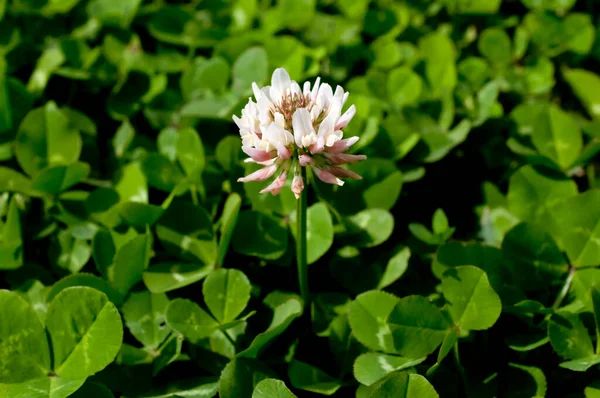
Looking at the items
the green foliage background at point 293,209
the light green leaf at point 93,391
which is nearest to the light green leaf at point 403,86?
the green foliage background at point 293,209

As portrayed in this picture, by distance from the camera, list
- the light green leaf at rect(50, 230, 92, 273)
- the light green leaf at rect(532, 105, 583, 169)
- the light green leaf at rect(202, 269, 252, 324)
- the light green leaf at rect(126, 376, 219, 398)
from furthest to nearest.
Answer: the light green leaf at rect(532, 105, 583, 169) → the light green leaf at rect(50, 230, 92, 273) → the light green leaf at rect(202, 269, 252, 324) → the light green leaf at rect(126, 376, 219, 398)

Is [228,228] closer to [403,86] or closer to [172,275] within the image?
[172,275]

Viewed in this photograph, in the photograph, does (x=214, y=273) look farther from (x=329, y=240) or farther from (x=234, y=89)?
(x=234, y=89)

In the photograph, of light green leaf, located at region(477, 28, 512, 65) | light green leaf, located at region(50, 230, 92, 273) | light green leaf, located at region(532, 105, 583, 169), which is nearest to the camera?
light green leaf, located at region(50, 230, 92, 273)

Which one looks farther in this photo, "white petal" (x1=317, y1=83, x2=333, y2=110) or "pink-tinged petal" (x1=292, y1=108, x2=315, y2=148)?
"white petal" (x1=317, y1=83, x2=333, y2=110)

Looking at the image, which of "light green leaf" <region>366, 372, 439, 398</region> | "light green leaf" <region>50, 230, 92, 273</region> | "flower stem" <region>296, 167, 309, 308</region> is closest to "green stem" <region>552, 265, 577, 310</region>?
"light green leaf" <region>366, 372, 439, 398</region>

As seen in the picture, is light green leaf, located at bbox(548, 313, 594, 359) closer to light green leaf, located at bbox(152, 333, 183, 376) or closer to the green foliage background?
the green foliage background

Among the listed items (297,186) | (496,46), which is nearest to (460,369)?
(297,186)
